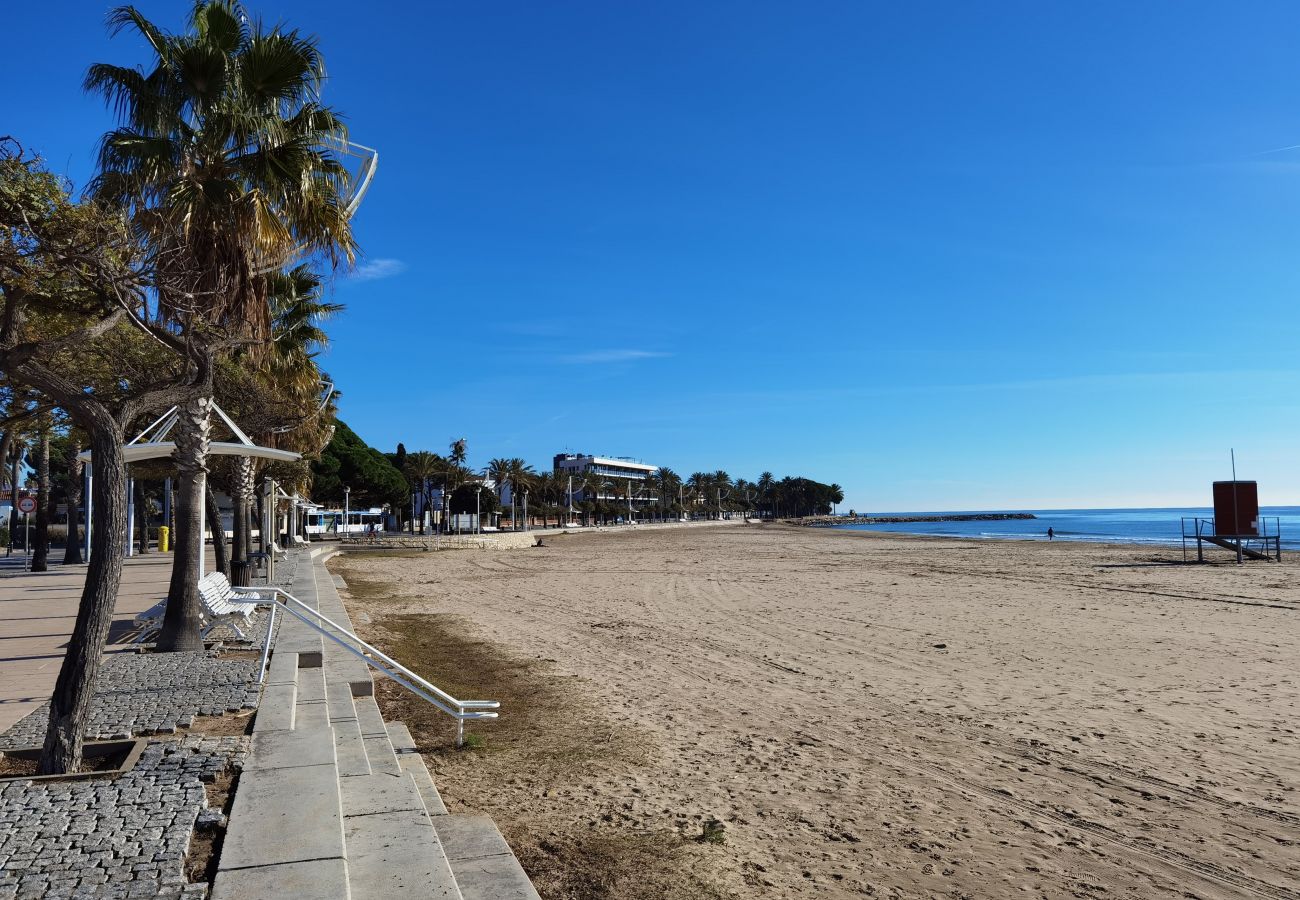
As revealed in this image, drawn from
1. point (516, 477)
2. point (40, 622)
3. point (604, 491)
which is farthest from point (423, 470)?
point (40, 622)

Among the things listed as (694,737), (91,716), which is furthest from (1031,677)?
(91,716)

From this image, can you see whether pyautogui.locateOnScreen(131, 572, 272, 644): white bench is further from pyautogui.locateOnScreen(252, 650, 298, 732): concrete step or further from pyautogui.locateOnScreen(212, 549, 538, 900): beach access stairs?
Answer: pyautogui.locateOnScreen(212, 549, 538, 900): beach access stairs

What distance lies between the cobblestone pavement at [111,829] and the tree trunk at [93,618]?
0.75 ft

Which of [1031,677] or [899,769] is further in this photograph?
[1031,677]

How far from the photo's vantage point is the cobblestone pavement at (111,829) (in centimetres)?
329

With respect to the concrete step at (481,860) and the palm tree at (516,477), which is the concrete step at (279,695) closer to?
the concrete step at (481,860)

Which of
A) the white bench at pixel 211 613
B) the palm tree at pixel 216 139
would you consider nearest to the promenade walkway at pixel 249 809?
the white bench at pixel 211 613

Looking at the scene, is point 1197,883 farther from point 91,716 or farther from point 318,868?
point 91,716

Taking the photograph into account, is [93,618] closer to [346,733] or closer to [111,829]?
[111,829]

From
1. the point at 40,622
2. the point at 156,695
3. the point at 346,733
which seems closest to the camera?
the point at 346,733

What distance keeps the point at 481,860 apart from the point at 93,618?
265 cm

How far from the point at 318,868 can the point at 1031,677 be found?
28.4 feet

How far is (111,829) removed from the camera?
386 cm

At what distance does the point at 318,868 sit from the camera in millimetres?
3395
